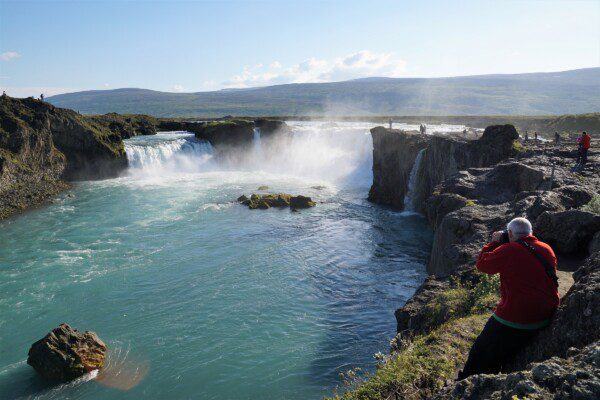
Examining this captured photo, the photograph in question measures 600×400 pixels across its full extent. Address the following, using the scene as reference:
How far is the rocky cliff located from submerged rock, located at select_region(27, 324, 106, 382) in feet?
70.1

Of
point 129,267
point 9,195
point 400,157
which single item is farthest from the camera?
point 400,157

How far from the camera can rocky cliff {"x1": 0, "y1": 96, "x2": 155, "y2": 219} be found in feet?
112

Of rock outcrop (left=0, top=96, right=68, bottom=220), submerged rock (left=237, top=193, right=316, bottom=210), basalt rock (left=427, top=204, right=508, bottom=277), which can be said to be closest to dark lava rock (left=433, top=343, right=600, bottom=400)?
basalt rock (left=427, top=204, right=508, bottom=277)

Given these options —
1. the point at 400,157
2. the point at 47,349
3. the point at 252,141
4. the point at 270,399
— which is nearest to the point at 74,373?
the point at 47,349

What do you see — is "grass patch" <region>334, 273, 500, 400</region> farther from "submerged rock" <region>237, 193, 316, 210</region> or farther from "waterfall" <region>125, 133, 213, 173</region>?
"waterfall" <region>125, 133, 213, 173</region>

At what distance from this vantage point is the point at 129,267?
20.6 m

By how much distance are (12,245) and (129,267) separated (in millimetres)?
8692

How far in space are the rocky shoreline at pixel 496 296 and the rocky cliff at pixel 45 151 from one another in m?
29.9

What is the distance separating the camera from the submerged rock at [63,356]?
1241 cm

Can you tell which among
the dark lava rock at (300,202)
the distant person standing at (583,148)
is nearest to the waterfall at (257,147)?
the dark lava rock at (300,202)

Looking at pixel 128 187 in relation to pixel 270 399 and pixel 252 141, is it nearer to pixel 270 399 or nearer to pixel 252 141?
pixel 252 141

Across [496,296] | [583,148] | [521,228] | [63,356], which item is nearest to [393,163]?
[583,148]

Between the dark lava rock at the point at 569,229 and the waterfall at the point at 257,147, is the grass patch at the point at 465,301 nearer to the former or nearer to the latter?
the dark lava rock at the point at 569,229

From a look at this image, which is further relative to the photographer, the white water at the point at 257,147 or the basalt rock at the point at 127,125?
the white water at the point at 257,147
